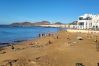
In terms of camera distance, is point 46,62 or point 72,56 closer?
point 46,62

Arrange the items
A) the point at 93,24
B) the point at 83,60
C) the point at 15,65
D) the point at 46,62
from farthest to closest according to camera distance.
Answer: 1. the point at 93,24
2. the point at 83,60
3. the point at 46,62
4. the point at 15,65

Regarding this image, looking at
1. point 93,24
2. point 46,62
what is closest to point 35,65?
point 46,62

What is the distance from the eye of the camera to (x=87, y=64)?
2111cm

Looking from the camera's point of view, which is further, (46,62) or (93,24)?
(93,24)

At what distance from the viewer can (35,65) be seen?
19969mm

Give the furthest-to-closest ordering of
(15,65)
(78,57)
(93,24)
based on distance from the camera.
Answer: (93,24), (78,57), (15,65)

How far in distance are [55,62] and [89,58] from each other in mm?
4524

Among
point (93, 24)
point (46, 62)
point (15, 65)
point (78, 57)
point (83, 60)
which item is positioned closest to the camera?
point (15, 65)

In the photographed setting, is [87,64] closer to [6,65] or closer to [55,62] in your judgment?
[55,62]

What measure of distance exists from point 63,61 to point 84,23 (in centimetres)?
10355

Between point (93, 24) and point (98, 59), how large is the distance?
324 feet

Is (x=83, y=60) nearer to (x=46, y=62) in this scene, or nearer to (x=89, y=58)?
(x=89, y=58)

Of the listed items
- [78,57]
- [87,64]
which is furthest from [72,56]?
[87,64]

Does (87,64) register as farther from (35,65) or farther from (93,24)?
(93,24)
